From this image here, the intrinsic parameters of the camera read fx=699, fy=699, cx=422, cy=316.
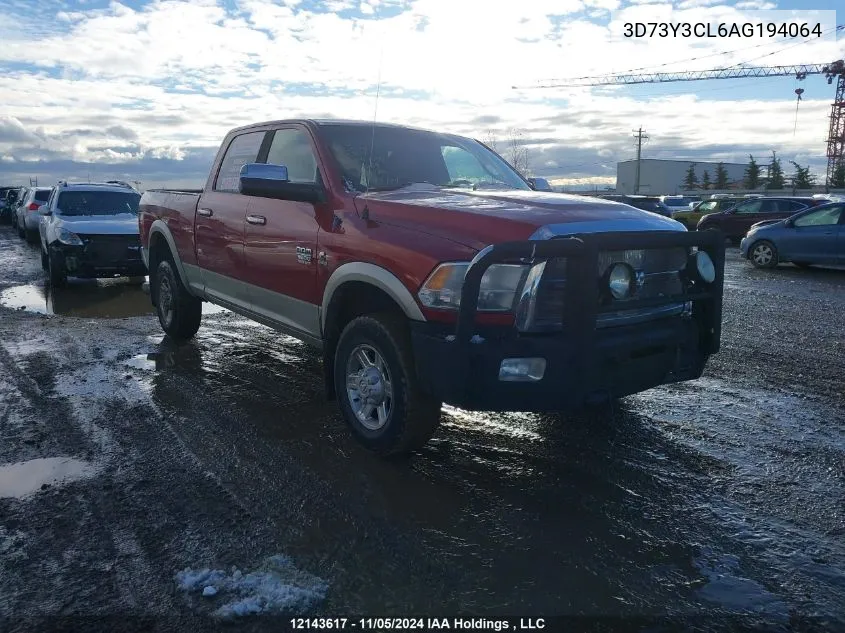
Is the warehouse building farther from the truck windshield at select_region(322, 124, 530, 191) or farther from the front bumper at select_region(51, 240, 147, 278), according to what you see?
the truck windshield at select_region(322, 124, 530, 191)

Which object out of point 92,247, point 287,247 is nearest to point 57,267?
point 92,247

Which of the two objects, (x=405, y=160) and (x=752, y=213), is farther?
(x=752, y=213)

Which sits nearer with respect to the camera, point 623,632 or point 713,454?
point 623,632

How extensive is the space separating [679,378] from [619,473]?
65cm

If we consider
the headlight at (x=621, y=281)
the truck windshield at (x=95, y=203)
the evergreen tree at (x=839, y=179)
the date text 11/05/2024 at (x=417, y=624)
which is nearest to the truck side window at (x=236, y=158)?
the headlight at (x=621, y=281)

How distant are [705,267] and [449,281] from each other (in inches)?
62.6

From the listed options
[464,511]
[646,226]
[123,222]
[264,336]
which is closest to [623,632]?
[464,511]

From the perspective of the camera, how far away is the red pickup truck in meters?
3.46

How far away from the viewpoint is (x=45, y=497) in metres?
3.75

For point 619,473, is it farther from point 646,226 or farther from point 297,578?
point 297,578

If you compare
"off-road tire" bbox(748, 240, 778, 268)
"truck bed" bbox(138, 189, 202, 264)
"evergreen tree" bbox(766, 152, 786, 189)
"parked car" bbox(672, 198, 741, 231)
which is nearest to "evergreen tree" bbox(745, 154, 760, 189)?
"evergreen tree" bbox(766, 152, 786, 189)

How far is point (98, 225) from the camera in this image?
1127cm

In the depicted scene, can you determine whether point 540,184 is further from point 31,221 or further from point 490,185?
point 31,221

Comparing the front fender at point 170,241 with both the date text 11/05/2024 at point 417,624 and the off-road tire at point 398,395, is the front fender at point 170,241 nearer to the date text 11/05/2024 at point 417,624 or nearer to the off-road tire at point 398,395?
the off-road tire at point 398,395
